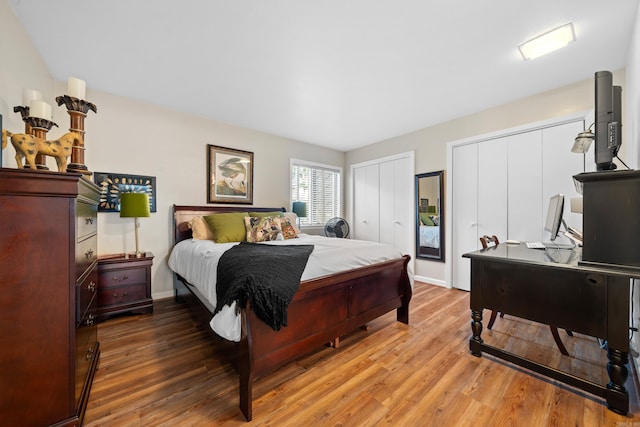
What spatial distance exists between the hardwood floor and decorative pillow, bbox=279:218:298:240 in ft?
4.64

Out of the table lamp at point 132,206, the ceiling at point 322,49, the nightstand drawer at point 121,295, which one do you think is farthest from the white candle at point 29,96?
the nightstand drawer at point 121,295

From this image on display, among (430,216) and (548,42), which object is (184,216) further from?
A: (548,42)

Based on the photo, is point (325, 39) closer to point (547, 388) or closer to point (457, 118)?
point (457, 118)

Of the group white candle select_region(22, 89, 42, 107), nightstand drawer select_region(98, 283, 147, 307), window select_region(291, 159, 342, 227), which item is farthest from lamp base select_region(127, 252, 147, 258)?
window select_region(291, 159, 342, 227)

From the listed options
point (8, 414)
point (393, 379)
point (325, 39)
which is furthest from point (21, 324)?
point (325, 39)

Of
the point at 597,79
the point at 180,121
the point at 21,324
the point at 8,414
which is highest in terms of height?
the point at 180,121

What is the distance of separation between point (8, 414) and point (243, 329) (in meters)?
0.92

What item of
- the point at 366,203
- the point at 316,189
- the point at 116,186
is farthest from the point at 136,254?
the point at 366,203

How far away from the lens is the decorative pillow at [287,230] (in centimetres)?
329

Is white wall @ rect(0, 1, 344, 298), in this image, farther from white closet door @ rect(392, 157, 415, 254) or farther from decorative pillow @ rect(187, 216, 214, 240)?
white closet door @ rect(392, 157, 415, 254)

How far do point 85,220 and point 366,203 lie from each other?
418 cm

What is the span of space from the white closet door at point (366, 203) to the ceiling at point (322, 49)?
70.8 inches

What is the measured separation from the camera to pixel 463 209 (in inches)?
140

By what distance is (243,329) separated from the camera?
1378 millimetres
